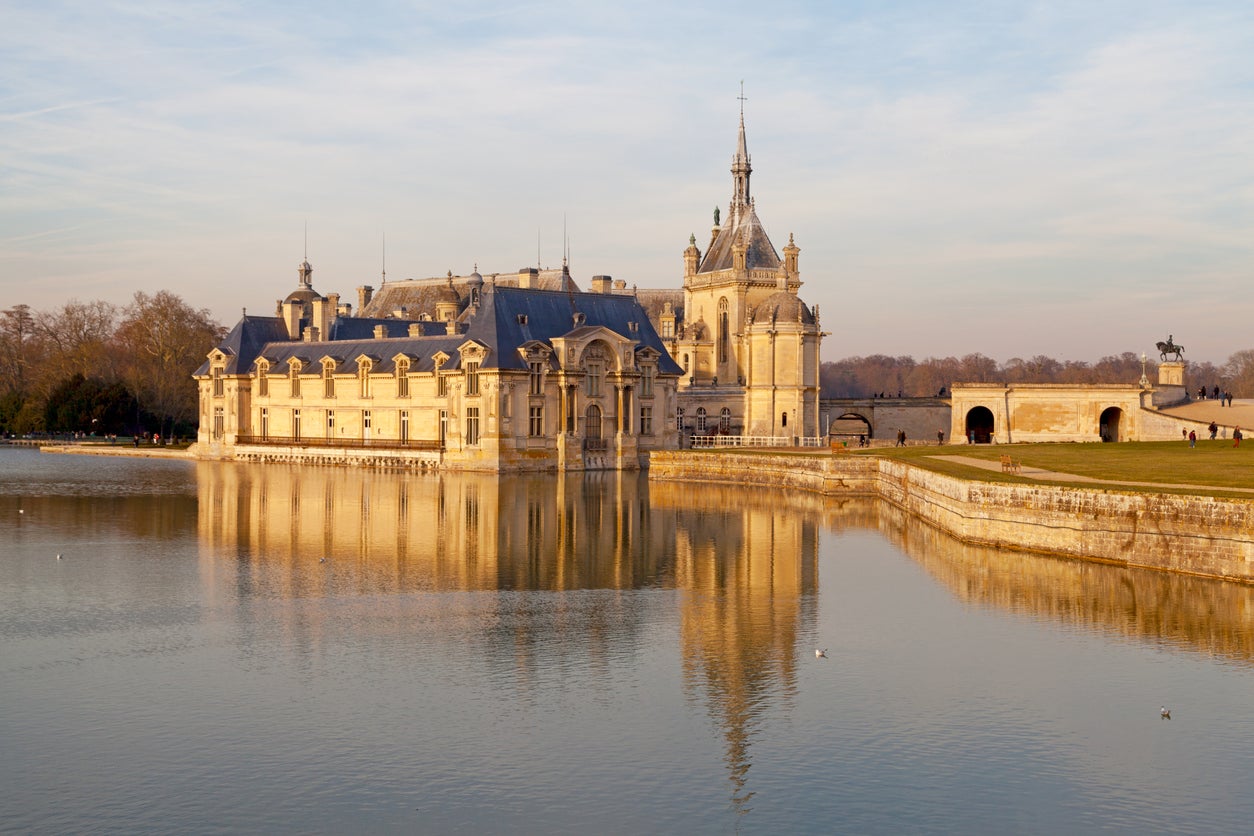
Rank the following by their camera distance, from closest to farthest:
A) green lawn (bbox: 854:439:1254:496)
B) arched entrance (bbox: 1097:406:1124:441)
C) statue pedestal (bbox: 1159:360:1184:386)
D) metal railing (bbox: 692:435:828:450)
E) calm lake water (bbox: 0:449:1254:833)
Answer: calm lake water (bbox: 0:449:1254:833)
green lawn (bbox: 854:439:1254:496)
metal railing (bbox: 692:435:828:450)
arched entrance (bbox: 1097:406:1124:441)
statue pedestal (bbox: 1159:360:1184:386)

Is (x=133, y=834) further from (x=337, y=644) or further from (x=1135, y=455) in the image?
(x=1135, y=455)

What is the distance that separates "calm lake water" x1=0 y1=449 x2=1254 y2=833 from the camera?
15734 mm

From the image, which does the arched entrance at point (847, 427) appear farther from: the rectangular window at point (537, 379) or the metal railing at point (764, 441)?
the rectangular window at point (537, 379)

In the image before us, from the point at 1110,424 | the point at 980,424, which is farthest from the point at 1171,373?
the point at 980,424

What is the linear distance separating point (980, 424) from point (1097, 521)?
55.0m

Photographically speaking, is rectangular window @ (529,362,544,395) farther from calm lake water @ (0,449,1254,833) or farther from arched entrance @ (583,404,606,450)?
calm lake water @ (0,449,1254,833)

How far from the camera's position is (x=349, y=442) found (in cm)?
8075

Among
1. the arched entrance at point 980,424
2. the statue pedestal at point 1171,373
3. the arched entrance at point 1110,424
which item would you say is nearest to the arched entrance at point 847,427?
the arched entrance at point 980,424

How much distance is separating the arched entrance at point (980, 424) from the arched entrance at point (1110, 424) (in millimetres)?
6852

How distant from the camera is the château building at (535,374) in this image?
232ft

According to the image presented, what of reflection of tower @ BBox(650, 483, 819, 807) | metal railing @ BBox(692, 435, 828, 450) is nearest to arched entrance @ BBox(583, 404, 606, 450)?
metal railing @ BBox(692, 435, 828, 450)

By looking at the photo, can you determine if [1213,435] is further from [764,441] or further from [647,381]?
[647,381]

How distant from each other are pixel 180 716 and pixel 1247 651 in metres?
18.1

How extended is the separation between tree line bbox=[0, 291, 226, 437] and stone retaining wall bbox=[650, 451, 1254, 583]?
75.0m
